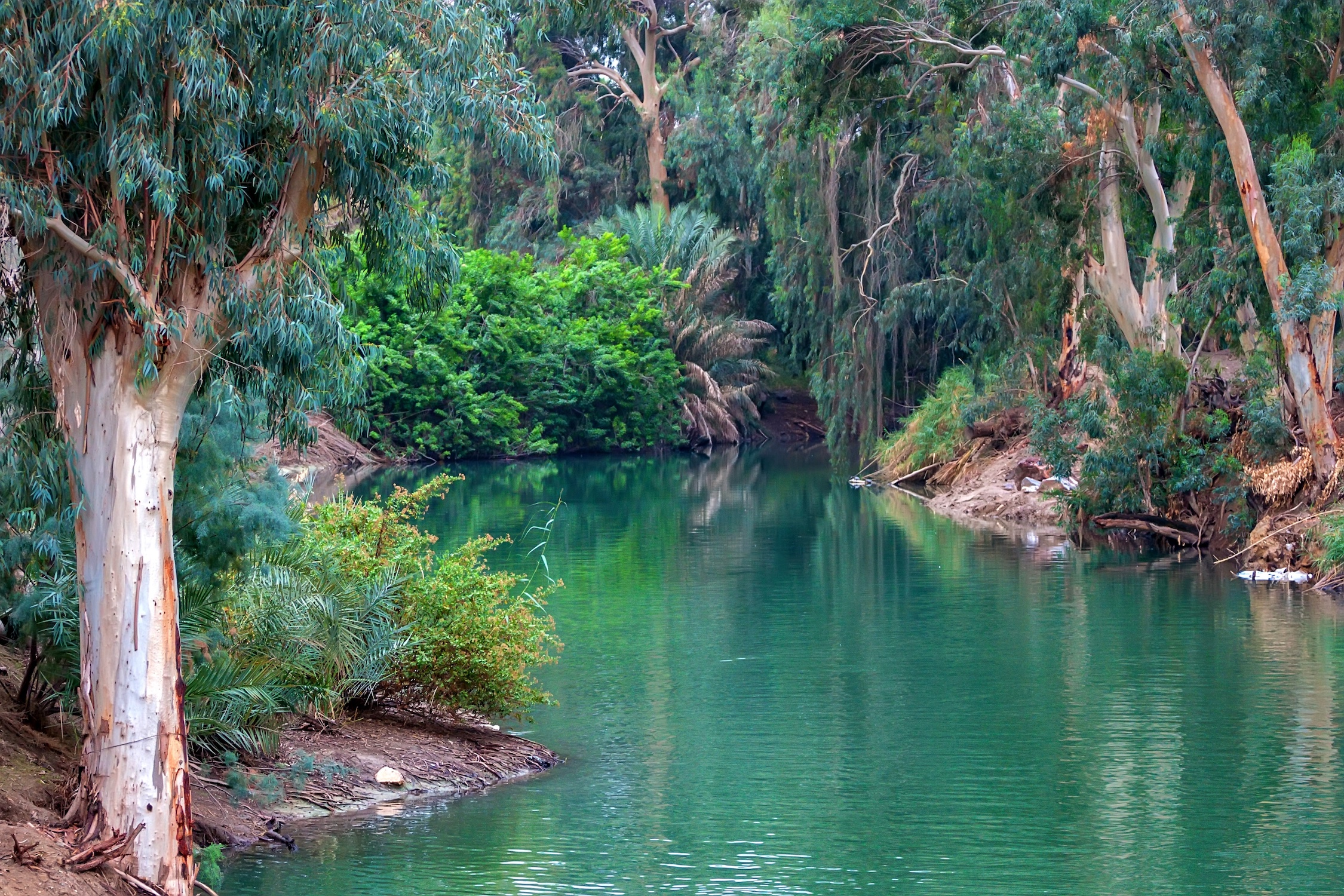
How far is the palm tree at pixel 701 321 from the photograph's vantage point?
5256 cm

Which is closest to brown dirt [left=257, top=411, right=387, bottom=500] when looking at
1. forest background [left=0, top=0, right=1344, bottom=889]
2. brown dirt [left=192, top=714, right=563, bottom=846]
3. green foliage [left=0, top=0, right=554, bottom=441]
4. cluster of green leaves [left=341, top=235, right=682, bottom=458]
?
cluster of green leaves [left=341, top=235, right=682, bottom=458]

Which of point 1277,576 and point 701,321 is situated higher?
point 701,321

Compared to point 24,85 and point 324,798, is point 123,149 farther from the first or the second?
point 324,798

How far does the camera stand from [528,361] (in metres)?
48.4

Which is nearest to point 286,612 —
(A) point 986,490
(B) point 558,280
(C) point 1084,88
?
(C) point 1084,88

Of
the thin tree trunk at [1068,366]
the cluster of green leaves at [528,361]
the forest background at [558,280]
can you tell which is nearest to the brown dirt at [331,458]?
the cluster of green leaves at [528,361]

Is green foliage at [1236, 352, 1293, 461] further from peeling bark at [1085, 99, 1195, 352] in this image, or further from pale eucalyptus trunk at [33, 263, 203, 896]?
pale eucalyptus trunk at [33, 263, 203, 896]

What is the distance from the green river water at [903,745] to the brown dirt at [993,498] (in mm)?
6008

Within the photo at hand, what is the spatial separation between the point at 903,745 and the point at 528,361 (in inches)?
1436

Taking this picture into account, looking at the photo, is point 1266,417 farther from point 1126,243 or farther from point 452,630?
point 452,630

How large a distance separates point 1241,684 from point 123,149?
11176 mm

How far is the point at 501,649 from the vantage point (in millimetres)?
12133

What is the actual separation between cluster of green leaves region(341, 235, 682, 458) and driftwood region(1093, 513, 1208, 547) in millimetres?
23170

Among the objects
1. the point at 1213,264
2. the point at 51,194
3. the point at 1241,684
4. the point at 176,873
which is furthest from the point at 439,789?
the point at 1213,264
